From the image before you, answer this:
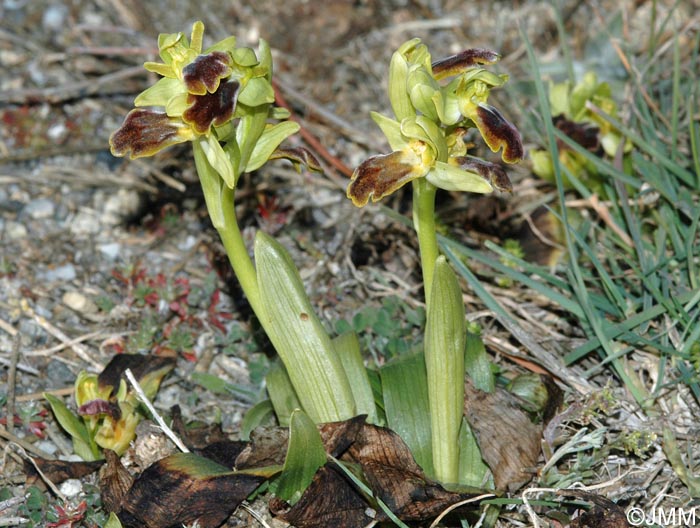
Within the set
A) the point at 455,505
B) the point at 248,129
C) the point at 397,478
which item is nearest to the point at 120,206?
the point at 248,129

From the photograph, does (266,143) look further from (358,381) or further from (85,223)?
(85,223)

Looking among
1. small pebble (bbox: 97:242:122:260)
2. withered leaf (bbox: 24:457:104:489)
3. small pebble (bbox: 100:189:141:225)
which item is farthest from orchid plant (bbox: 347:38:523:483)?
small pebble (bbox: 100:189:141:225)

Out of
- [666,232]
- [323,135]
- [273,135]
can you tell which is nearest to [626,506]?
[666,232]

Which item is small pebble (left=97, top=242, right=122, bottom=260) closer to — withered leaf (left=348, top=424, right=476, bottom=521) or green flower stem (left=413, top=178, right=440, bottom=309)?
withered leaf (left=348, top=424, right=476, bottom=521)

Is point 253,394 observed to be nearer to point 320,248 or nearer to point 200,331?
point 200,331

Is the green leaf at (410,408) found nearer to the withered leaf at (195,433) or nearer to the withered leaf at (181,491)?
the withered leaf at (181,491)

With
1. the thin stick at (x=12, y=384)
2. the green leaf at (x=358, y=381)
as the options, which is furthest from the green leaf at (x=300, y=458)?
the thin stick at (x=12, y=384)

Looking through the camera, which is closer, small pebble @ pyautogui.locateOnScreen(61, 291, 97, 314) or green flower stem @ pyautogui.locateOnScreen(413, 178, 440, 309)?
green flower stem @ pyautogui.locateOnScreen(413, 178, 440, 309)
